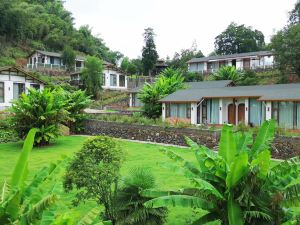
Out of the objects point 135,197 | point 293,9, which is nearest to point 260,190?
point 135,197

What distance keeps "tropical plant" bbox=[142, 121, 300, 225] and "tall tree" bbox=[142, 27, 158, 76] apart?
64.6 metres

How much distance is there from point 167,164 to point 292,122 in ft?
64.5

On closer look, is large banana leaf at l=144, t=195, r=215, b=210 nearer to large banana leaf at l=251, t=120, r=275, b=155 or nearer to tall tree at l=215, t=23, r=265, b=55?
large banana leaf at l=251, t=120, r=275, b=155

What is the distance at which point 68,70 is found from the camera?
62.9 metres

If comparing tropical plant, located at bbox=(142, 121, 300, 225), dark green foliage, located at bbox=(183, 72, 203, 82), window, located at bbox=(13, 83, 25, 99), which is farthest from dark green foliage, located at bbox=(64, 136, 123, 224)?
dark green foliage, located at bbox=(183, 72, 203, 82)

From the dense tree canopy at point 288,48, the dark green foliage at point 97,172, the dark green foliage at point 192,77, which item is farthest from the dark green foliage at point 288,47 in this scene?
the dark green foliage at point 97,172

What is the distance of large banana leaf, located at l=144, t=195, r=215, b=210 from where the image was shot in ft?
20.6

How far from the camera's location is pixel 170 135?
78.1 ft

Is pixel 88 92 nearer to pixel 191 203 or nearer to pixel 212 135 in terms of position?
pixel 212 135

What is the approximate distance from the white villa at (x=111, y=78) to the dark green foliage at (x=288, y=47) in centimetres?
2314

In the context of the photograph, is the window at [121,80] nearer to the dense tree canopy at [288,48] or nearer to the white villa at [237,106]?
the dense tree canopy at [288,48]

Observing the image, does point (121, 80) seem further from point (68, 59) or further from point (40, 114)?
point (40, 114)

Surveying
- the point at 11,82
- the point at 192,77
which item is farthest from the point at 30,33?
the point at 11,82

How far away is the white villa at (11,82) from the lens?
3127 cm
